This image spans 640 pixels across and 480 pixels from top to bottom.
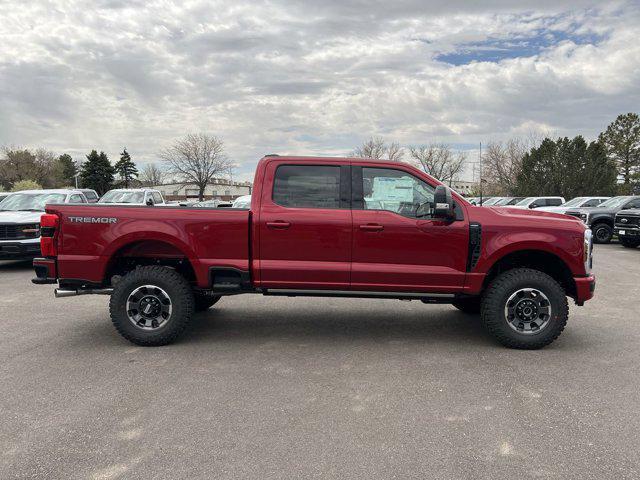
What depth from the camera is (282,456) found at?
2.94 meters

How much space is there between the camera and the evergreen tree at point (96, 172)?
75.3 metres

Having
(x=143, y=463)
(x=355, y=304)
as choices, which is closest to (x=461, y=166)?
(x=355, y=304)

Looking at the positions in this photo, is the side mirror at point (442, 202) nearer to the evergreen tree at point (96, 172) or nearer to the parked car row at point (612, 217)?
the parked car row at point (612, 217)

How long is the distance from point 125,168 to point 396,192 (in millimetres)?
94408

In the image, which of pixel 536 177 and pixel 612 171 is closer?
pixel 612 171

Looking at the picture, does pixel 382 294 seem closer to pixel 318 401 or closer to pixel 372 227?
pixel 372 227

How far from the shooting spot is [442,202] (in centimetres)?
462

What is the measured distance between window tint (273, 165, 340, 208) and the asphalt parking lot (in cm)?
157

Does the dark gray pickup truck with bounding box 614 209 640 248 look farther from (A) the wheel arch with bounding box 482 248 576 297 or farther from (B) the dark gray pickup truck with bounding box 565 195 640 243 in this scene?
(A) the wheel arch with bounding box 482 248 576 297

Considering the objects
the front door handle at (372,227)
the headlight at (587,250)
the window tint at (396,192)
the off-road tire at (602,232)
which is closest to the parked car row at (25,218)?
the window tint at (396,192)

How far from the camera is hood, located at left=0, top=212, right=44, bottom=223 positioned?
34.2 feet

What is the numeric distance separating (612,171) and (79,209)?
4234 cm

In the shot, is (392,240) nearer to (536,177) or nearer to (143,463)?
(143,463)

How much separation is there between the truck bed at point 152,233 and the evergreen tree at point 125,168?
90.5m
